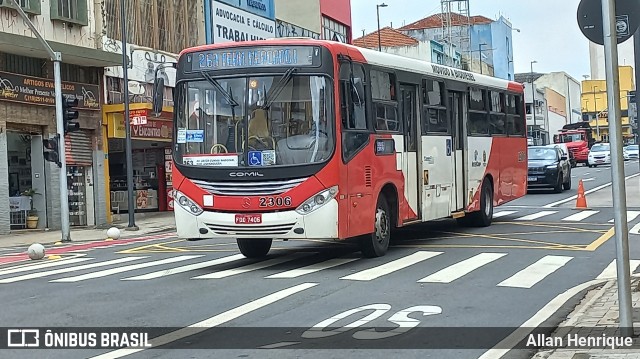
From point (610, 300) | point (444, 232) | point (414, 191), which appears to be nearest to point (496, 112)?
point (444, 232)

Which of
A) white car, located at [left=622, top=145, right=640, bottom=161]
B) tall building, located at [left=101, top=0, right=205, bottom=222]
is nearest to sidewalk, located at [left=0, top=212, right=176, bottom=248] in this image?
tall building, located at [left=101, top=0, right=205, bottom=222]

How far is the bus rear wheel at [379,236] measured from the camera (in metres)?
13.8

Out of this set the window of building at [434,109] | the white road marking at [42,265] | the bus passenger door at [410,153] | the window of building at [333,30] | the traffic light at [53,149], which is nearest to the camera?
the bus passenger door at [410,153]

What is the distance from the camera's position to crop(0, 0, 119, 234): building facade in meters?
27.0

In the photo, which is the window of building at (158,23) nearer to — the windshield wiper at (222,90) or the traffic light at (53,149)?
the traffic light at (53,149)

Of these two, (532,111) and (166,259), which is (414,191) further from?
(532,111)

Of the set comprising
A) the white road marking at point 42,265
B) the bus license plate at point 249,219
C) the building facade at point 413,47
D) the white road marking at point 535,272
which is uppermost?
the building facade at point 413,47

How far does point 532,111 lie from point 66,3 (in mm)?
72620

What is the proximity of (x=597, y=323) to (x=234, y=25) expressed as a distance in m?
33.4

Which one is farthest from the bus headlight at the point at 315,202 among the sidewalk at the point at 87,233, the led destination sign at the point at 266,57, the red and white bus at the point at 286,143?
the sidewalk at the point at 87,233

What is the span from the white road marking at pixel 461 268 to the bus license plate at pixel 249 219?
8.29 ft

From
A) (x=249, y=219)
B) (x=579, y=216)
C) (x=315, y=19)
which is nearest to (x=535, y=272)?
→ (x=249, y=219)

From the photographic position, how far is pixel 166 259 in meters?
15.6

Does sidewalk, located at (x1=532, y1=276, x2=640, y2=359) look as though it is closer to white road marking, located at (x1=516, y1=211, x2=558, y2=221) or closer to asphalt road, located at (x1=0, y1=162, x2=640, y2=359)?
asphalt road, located at (x1=0, y1=162, x2=640, y2=359)
